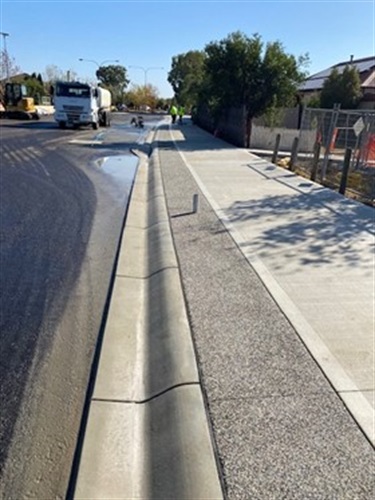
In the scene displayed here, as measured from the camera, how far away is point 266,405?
120 inches

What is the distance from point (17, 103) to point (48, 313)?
39.5 m

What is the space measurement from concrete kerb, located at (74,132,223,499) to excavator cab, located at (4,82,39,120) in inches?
1507

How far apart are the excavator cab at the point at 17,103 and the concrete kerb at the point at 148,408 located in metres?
38.3

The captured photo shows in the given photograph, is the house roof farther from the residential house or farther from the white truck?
the white truck

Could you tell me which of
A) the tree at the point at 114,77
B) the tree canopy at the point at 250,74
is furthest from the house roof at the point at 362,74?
the tree at the point at 114,77

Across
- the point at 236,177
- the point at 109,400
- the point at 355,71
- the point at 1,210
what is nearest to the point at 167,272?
the point at 109,400

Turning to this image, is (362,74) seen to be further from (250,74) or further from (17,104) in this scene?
(17,104)

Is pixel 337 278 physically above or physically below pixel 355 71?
below

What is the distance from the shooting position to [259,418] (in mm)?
2928

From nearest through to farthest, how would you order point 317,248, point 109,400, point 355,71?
point 109,400
point 317,248
point 355,71

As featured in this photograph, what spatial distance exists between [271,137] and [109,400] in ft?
68.9

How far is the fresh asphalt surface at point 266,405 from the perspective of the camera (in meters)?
2.46

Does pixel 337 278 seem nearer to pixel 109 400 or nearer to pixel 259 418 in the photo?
pixel 259 418

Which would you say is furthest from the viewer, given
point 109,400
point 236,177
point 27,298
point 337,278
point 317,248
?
point 236,177
